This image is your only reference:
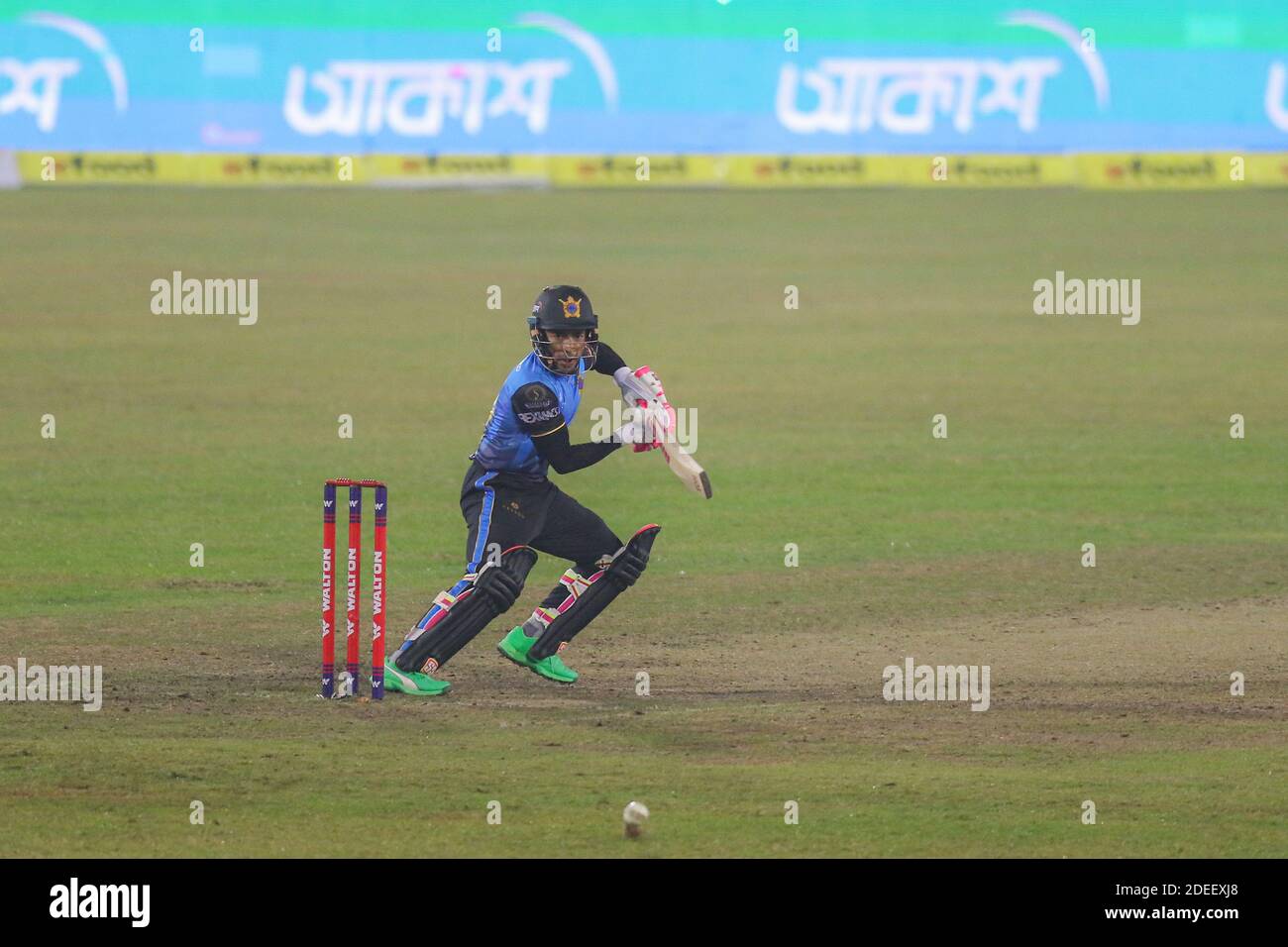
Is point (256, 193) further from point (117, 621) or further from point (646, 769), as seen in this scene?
point (646, 769)

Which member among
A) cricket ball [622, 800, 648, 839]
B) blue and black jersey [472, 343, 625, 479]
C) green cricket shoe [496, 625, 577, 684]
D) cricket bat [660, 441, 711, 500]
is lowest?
cricket ball [622, 800, 648, 839]

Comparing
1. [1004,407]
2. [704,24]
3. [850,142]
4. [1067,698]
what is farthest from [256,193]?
[1067,698]

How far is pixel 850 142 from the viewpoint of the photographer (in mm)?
56625

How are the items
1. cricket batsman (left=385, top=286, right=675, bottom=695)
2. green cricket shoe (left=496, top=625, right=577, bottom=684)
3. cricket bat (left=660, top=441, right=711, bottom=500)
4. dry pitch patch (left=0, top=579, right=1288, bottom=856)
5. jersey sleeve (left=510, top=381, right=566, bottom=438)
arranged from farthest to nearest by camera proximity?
1. green cricket shoe (left=496, top=625, right=577, bottom=684)
2. cricket batsman (left=385, top=286, right=675, bottom=695)
3. jersey sleeve (left=510, top=381, right=566, bottom=438)
4. cricket bat (left=660, top=441, right=711, bottom=500)
5. dry pitch patch (left=0, top=579, right=1288, bottom=856)

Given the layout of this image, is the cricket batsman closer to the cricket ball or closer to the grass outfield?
the grass outfield

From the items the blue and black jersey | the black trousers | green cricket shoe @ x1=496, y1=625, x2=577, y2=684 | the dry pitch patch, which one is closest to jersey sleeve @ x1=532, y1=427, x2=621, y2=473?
the blue and black jersey

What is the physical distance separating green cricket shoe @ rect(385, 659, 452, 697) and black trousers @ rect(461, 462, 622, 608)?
73 centimetres

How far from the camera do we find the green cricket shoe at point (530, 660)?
38.8 ft

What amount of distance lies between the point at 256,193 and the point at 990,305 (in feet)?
87.1

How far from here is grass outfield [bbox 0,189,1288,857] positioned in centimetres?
945

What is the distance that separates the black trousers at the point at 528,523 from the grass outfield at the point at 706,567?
0.87 metres

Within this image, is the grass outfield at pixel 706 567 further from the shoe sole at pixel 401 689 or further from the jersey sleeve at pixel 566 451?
the jersey sleeve at pixel 566 451

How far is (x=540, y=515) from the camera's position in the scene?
11539 mm

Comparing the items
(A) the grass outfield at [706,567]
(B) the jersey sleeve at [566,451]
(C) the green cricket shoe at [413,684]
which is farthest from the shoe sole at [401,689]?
(B) the jersey sleeve at [566,451]
